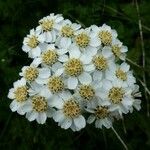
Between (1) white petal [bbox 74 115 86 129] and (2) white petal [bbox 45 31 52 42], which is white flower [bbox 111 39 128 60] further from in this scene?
(1) white petal [bbox 74 115 86 129]

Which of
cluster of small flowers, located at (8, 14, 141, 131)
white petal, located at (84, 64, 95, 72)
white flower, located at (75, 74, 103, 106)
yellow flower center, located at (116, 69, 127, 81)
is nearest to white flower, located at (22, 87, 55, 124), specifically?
cluster of small flowers, located at (8, 14, 141, 131)

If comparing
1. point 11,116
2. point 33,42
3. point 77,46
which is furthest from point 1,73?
point 77,46

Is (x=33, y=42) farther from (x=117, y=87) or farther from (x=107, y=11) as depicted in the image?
(x=107, y=11)

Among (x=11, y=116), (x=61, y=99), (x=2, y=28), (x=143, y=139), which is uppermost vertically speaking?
(x=61, y=99)

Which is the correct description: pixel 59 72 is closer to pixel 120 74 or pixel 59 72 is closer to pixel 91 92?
pixel 91 92

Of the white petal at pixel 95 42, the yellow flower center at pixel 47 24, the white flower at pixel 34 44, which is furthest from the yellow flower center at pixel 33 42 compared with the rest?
the white petal at pixel 95 42

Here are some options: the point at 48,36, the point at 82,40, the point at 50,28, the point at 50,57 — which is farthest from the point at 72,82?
the point at 50,28

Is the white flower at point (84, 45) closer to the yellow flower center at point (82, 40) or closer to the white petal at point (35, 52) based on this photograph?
the yellow flower center at point (82, 40)
